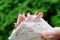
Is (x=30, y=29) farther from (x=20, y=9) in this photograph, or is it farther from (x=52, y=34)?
(x=20, y=9)

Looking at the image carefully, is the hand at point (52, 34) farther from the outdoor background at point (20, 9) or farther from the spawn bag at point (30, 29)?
the outdoor background at point (20, 9)

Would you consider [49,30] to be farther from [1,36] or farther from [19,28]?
[1,36]

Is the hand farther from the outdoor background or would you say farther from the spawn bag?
the outdoor background

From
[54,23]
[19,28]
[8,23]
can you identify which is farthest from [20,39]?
[8,23]

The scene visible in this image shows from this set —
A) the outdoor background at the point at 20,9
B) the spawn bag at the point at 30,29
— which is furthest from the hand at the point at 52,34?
the outdoor background at the point at 20,9

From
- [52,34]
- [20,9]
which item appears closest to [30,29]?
[52,34]

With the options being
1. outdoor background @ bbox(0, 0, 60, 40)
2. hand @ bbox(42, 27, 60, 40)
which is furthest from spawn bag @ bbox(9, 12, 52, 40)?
outdoor background @ bbox(0, 0, 60, 40)
